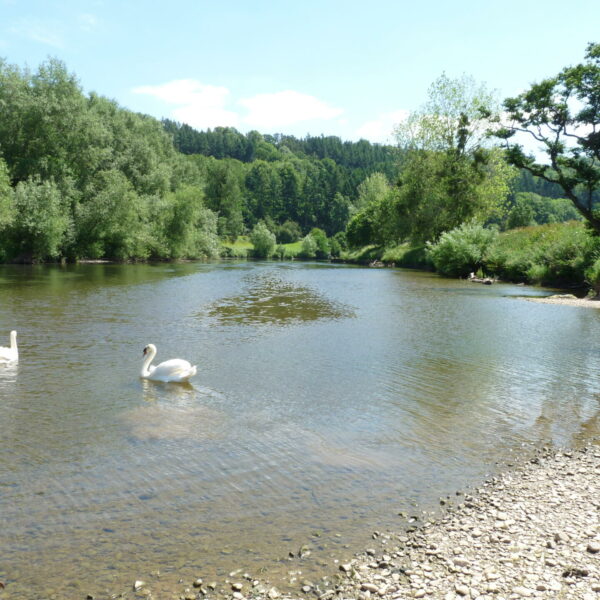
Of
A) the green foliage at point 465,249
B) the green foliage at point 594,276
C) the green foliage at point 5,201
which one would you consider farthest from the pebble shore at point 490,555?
the green foliage at point 5,201

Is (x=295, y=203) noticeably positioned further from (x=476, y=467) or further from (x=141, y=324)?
(x=476, y=467)

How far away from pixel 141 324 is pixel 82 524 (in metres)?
14.6

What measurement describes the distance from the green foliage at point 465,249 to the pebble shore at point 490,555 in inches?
1728

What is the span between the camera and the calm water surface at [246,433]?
5664mm

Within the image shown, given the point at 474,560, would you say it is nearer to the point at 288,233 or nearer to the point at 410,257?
the point at 410,257

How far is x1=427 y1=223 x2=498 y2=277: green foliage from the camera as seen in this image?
161 ft

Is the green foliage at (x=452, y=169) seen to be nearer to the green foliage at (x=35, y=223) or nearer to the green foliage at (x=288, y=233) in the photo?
the green foliage at (x=35, y=223)

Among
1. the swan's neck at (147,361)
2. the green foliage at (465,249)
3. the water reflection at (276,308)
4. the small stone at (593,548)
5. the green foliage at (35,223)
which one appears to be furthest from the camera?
the green foliage at (35,223)

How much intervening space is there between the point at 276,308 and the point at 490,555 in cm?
2125

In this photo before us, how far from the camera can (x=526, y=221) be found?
341ft

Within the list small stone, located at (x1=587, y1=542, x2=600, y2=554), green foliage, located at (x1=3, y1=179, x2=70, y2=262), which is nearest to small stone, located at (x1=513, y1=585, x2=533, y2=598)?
small stone, located at (x1=587, y1=542, x2=600, y2=554)

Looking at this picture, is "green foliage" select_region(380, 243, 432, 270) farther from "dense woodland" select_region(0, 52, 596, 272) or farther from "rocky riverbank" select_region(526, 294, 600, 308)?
"rocky riverbank" select_region(526, 294, 600, 308)

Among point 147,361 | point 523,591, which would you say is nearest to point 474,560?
point 523,591

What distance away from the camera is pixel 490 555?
5.41 metres
